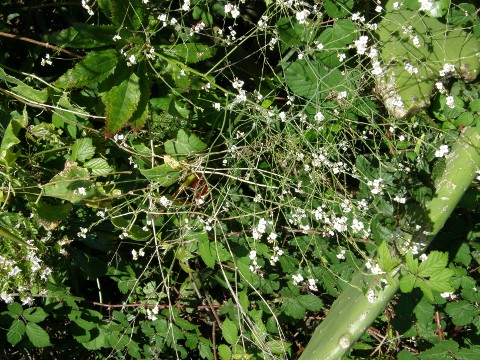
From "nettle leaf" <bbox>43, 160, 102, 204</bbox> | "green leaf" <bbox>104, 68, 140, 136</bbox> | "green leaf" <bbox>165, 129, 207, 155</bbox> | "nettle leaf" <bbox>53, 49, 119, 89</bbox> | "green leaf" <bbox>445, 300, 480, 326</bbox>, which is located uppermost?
"nettle leaf" <bbox>53, 49, 119, 89</bbox>

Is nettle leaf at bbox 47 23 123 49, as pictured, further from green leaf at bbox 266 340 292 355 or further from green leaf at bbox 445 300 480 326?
green leaf at bbox 445 300 480 326

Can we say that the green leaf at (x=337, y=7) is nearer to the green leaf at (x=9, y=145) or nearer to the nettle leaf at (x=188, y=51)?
the nettle leaf at (x=188, y=51)

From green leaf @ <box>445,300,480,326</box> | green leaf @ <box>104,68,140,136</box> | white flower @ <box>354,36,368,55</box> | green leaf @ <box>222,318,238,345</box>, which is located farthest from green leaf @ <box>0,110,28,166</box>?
green leaf @ <box>445,300,480,326</box>

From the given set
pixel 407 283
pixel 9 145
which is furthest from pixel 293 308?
pixel 9 145

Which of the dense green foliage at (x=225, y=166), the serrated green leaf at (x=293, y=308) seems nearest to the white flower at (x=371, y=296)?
the dense green foliage at (x=225, y=166)

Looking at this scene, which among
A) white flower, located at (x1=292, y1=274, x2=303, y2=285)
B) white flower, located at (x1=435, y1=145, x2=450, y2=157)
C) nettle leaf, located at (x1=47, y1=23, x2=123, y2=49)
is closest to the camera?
nettle leaf, located at (x1=47, y1=23, x2=123, y2=49)

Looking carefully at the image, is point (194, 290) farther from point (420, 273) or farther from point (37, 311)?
point (420, 273)

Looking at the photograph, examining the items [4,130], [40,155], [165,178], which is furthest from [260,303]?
[4,130]

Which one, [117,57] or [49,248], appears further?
[49,248]
